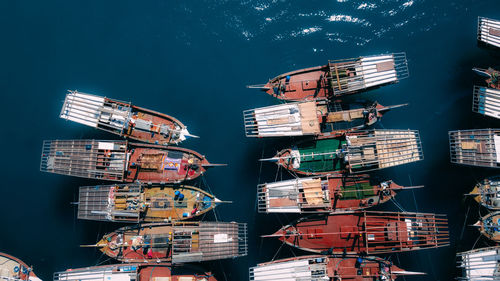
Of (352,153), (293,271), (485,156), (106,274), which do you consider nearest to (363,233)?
(293,271)

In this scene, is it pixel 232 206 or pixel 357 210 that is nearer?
pixel 357 210

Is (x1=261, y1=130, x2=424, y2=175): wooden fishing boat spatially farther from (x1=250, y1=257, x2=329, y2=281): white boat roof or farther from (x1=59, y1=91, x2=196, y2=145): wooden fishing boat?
(x1=59, y1=91, x2=196, y2=145): wooden fishing boat

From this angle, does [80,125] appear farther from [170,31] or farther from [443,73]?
[443,73]

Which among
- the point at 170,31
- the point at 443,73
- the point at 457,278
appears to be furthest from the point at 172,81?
the point at 457,278

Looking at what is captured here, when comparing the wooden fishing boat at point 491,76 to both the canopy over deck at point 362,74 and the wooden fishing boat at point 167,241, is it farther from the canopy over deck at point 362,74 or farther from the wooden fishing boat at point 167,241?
the wooden fishing boat at point 167,241

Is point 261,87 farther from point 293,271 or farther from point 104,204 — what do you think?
point 104,204

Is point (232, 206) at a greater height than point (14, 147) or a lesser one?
lesser

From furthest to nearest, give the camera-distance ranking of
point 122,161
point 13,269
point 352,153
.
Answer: point 13,269 → point 122,161 → point 352,153
